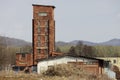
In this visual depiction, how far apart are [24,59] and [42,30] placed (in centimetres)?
648

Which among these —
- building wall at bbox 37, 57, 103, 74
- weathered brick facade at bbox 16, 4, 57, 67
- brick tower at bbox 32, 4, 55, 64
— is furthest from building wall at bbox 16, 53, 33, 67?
building wall at bbox 37, 57, 103, 74

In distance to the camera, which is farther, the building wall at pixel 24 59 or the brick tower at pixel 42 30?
the building wall at pixel 24 59

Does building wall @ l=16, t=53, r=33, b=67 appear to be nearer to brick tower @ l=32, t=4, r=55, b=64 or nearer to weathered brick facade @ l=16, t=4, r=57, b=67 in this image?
weathered brick facade @ l=16, t=4, r=57, b=67

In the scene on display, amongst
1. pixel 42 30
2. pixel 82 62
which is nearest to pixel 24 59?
pixel 42 30

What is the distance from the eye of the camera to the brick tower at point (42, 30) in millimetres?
64438

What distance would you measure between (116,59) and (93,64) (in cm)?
4893

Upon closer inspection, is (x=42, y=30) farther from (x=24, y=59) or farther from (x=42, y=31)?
(x=24, y=59)

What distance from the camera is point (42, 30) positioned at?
64.8 meters

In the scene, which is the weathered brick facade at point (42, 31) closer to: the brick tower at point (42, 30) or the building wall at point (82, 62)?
the brick tower at point (42, 30)

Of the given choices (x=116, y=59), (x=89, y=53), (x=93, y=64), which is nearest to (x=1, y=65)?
(x=93, y=64)

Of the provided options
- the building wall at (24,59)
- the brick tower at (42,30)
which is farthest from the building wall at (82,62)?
the building wall at (24,59)

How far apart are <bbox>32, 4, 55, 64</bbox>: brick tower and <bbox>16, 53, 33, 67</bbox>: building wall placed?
4.00ft

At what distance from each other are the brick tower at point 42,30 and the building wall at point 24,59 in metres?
1.22

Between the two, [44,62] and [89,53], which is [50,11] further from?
[89,53]
